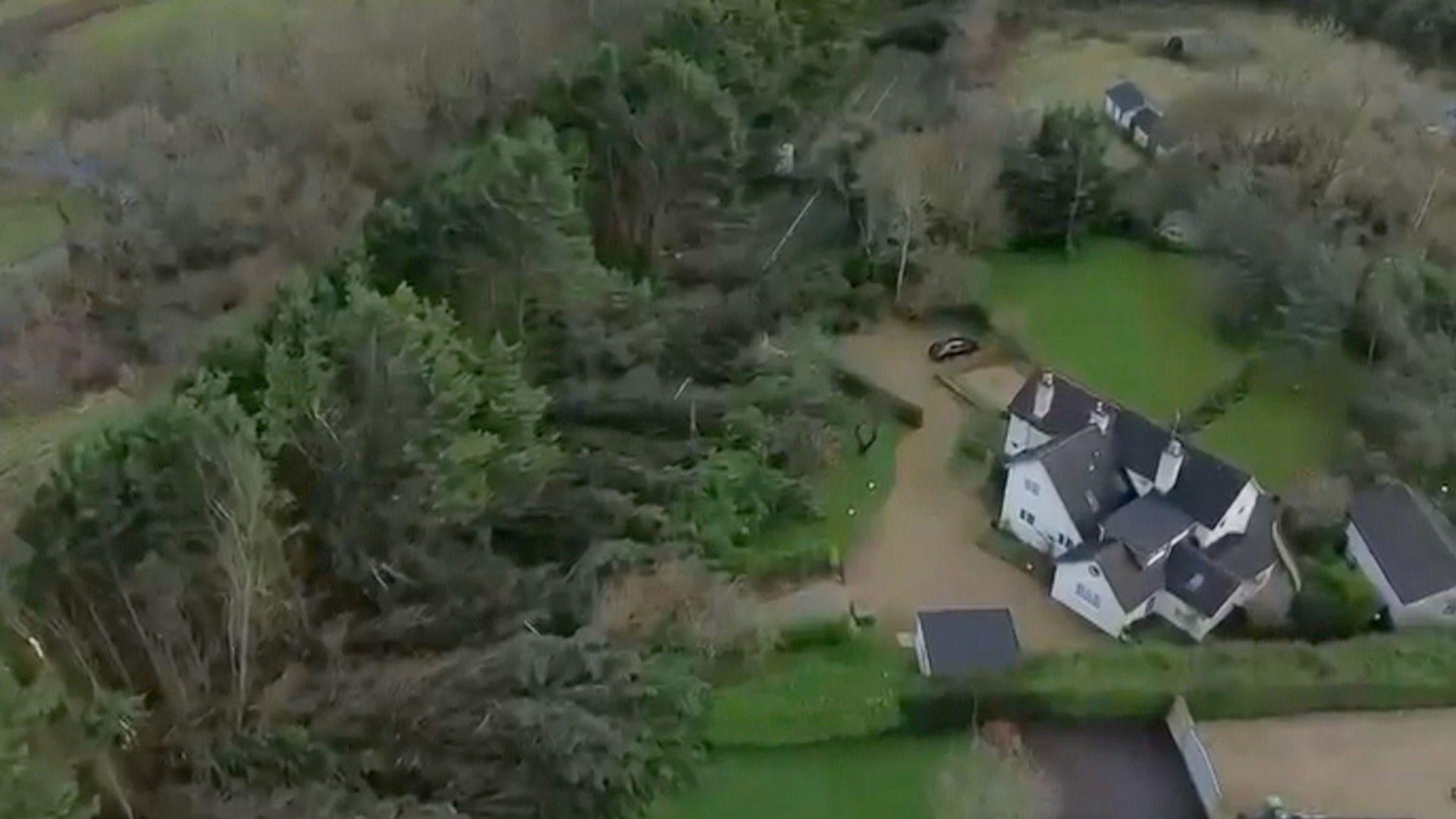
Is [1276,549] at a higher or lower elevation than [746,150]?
lower

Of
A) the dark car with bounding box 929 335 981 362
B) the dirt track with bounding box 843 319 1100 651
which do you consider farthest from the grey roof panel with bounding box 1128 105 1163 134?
the dirt track with bounding box 843 319 1100 651

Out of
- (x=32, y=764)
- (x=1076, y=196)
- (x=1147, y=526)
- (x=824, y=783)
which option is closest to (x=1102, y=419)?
(x=1147, y=526)

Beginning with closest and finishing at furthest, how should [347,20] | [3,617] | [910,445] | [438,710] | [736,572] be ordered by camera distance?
[3,617], [438,710], [736,572], [910,445], [347,20]

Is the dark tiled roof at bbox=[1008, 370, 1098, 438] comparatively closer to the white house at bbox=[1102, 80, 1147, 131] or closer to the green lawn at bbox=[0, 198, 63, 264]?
the white house at bbox=[1102, 80, 1147, 131]

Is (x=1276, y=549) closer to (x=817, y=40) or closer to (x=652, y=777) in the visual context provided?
(x=652, y=777)

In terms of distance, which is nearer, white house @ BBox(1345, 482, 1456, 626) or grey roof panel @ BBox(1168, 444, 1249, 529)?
white house @ BBox(1345, 482, 1456, 626)

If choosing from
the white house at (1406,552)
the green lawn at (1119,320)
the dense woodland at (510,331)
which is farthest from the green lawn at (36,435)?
the white house at (1406,552)

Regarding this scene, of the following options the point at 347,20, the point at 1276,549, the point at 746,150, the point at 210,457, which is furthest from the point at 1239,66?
the point at 210,457

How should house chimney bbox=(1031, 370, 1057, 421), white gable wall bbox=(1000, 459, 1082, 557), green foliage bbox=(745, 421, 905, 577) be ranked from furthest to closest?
house chimney bbox=(1031, 370, 1057, 421) < white gable wall bbox=(1000, 459, 1082, 557) < green foliage bbox=(745, 421, 905, 577)
